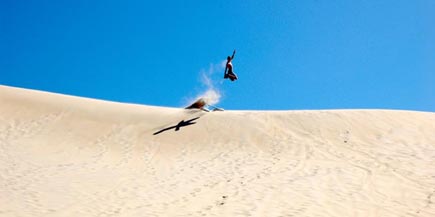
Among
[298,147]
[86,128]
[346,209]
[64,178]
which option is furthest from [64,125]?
[346,209]

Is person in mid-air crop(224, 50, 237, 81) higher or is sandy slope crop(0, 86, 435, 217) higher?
person in mid-air crop(224, 50, 237, 81)

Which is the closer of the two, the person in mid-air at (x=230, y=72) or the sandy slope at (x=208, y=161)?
the sandy slope at (x=208, y=161)

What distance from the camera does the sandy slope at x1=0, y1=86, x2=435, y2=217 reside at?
11.3 meters

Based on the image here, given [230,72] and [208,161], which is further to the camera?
[230,72]

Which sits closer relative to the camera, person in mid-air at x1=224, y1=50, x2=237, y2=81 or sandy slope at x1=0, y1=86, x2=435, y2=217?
sandy slope at x1=0, y1=86, x2=435, y2=217

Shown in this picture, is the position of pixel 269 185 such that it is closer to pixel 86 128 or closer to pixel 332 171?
pixel 332 171

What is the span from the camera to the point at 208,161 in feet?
50.5

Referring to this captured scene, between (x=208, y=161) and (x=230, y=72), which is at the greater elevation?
(x=230, y=72)

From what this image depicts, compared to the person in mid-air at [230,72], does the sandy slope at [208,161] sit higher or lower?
lower

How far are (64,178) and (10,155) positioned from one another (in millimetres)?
3127

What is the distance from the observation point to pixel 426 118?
18.9 meters

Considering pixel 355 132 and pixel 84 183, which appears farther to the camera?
pixel 355 132

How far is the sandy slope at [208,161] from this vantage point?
11328 mm

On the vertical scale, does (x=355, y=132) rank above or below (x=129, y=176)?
above
